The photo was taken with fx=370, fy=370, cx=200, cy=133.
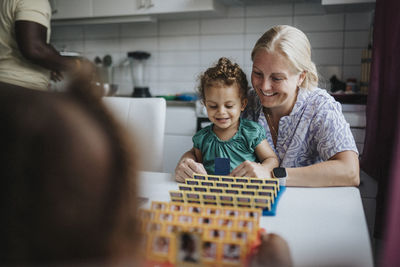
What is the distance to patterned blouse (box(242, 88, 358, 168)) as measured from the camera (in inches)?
44.2

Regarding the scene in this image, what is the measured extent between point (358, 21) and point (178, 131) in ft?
4.37

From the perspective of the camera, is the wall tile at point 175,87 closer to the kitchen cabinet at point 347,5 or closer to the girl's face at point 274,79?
the kitchen cabinet at point 347,5

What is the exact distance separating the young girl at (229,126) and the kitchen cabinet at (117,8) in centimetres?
123

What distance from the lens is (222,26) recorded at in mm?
2629

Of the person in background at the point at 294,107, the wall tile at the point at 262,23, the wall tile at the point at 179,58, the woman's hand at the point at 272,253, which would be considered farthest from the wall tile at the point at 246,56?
the woman's hand at the point at 272,253

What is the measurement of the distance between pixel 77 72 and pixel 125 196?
0.09 metres

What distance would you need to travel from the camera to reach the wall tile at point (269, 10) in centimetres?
246

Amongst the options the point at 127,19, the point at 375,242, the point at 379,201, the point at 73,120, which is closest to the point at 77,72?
the point at 73,120

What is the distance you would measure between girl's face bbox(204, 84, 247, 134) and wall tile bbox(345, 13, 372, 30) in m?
1.48

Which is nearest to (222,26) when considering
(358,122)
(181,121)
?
(181,121)

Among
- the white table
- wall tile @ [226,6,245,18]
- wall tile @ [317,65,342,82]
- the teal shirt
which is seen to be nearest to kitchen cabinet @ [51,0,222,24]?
wall tile @ [226,6,245,18]

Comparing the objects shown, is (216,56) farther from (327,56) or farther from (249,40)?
(327,56)

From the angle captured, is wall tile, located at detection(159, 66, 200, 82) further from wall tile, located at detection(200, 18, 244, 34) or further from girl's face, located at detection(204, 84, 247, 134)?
girl's face, located at detection(204, 84, 247, 134)

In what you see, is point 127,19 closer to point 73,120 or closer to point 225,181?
point 225,181
